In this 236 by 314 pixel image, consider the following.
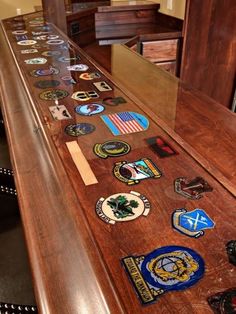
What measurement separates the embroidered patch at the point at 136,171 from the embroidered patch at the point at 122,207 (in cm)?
5

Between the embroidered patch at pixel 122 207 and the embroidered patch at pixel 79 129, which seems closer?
the embroidered patch at pixel 122 207

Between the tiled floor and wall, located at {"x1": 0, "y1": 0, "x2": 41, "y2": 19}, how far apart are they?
462 cm

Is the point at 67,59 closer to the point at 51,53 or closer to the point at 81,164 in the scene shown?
the point at 51,53

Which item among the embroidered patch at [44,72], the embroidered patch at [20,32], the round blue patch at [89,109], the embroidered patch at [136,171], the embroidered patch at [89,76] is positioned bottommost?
the embroidered patch at [136,171]

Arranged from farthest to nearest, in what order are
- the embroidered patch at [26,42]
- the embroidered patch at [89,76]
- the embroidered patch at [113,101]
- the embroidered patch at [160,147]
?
the embroidered patch at [26,42], the embroidered patch at [89,76], the embroidered patch at [113,101], the embroidered patch at [160,147]

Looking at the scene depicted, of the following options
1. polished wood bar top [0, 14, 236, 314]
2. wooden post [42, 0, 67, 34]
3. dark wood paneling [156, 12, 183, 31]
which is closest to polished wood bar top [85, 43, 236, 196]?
polished wood bar top [0, 14, 236, 314]

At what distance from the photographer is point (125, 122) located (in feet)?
3.25

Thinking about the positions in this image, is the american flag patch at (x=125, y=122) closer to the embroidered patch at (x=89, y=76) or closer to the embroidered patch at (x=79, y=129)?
the embroidered patch at (x=79, y=129)

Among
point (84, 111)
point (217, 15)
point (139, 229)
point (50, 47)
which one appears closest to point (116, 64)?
point (50, 47)

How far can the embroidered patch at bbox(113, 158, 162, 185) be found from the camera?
0.73 metres

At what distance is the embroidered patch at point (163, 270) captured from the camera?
49 centimetres

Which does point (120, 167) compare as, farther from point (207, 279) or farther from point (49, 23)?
point (49, 23)

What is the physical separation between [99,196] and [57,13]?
214 centimetres

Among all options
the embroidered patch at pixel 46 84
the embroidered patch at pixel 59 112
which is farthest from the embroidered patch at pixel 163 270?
the embroidered patch at pixel 46 84
